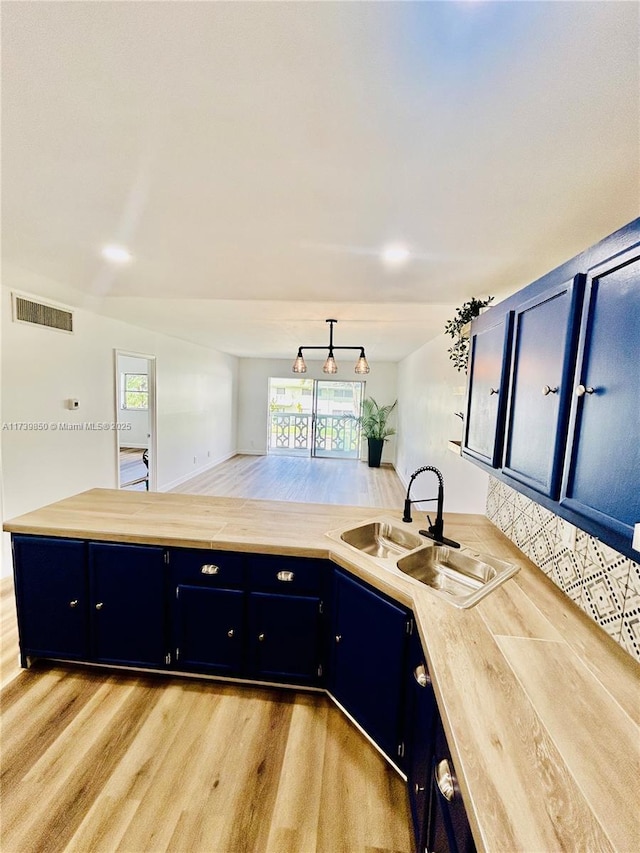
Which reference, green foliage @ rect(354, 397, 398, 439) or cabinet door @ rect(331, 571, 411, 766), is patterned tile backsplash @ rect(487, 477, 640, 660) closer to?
cabinet door @ rect(331, 571, 411, 766)

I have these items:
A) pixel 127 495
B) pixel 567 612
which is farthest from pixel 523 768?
pixel 127 495

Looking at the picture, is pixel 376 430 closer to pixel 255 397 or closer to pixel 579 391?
pixel 255 397

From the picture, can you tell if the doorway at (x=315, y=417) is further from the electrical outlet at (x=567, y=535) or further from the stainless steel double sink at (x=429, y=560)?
the electrical outlet at (x=567, y=535)

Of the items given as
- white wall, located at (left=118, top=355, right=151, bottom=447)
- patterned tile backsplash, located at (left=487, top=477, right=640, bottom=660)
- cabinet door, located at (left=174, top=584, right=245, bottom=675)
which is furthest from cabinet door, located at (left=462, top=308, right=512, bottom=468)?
white wall, located at (left=118, top=355, right=151, bottom=447)

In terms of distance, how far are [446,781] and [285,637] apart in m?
1.09

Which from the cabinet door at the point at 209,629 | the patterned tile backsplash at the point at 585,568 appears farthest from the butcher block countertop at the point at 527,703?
the cabinet door at the point at 209,629

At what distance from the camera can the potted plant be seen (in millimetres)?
8039

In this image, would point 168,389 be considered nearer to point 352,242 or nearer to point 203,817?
point 352,242

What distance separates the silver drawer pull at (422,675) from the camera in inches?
44.7

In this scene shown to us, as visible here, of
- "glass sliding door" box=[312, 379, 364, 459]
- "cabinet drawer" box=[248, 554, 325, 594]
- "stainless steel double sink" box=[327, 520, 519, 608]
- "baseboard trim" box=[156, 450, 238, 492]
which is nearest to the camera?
"stainless steel double sink" box=[327, 520, 519, 608]

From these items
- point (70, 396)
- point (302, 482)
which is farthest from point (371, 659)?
point (302, 482)

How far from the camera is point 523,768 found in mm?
703

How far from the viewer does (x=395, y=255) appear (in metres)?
1.98

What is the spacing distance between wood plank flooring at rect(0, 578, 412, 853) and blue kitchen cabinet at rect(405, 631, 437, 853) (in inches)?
8.4
